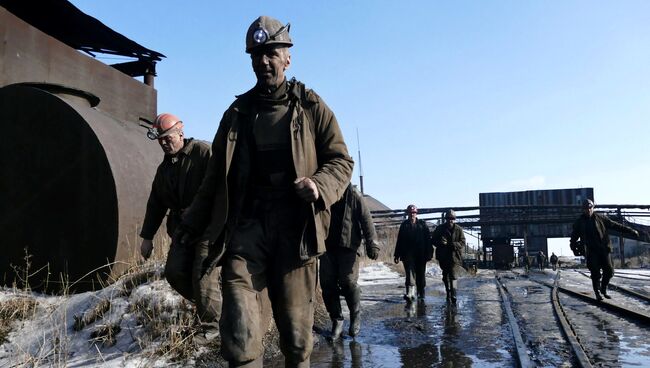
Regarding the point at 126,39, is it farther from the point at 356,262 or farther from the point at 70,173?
the point at 356,262

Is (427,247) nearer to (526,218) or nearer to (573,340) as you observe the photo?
(573,340)

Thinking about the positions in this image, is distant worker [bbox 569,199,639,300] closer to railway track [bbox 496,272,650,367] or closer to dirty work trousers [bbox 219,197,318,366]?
railway track [bbox 496,272,650,367]

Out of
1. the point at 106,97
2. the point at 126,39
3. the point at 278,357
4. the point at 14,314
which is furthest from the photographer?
the point at 126,39

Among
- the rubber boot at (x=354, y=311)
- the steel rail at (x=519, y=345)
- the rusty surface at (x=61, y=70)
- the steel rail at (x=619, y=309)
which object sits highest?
the rusty surface at (x=61, y=70)

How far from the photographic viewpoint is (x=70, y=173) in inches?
258

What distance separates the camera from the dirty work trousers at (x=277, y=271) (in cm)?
265

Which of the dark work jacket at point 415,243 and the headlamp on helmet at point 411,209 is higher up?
the headlamp on helmet at point 411,209

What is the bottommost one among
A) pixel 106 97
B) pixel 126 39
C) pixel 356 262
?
pixel 356 262

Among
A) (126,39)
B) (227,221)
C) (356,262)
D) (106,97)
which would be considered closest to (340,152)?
(227,221)

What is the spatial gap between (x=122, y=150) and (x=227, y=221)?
4.56 metres

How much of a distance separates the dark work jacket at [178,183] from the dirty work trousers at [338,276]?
2021 millimetres

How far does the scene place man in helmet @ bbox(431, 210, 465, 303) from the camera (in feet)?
30.4

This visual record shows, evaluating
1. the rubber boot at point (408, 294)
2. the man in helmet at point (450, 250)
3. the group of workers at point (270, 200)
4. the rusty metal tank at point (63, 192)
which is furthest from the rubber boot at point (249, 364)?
the man in helmet at point (450, 250)

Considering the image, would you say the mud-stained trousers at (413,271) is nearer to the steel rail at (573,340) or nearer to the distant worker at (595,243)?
the steel rail at (573,340)
